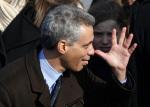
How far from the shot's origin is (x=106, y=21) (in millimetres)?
4477

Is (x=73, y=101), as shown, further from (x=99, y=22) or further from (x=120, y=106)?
(x=99, y=22)

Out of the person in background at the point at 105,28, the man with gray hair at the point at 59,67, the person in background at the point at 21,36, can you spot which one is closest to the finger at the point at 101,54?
the man with gray hair at the point at 59,67

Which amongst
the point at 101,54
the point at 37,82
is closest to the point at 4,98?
the point at 37,82

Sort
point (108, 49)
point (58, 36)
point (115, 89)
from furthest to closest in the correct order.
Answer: point (108, 49), point (115, 89), point (58, 36)

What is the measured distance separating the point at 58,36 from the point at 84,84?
52 centimetres

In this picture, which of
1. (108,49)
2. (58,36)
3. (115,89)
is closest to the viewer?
(58,36)

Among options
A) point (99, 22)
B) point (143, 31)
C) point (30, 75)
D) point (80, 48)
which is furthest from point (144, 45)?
point (30, 75)

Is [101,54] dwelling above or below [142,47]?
above

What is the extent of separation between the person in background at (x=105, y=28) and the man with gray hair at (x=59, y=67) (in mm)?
156

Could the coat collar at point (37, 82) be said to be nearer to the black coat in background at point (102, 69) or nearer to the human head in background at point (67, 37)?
the human head in background at point (67, 37)

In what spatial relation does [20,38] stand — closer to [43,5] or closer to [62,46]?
[43,5]

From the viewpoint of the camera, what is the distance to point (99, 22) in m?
4.47

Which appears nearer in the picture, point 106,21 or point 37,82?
point 37,82

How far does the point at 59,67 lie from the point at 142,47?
900 millimetres
